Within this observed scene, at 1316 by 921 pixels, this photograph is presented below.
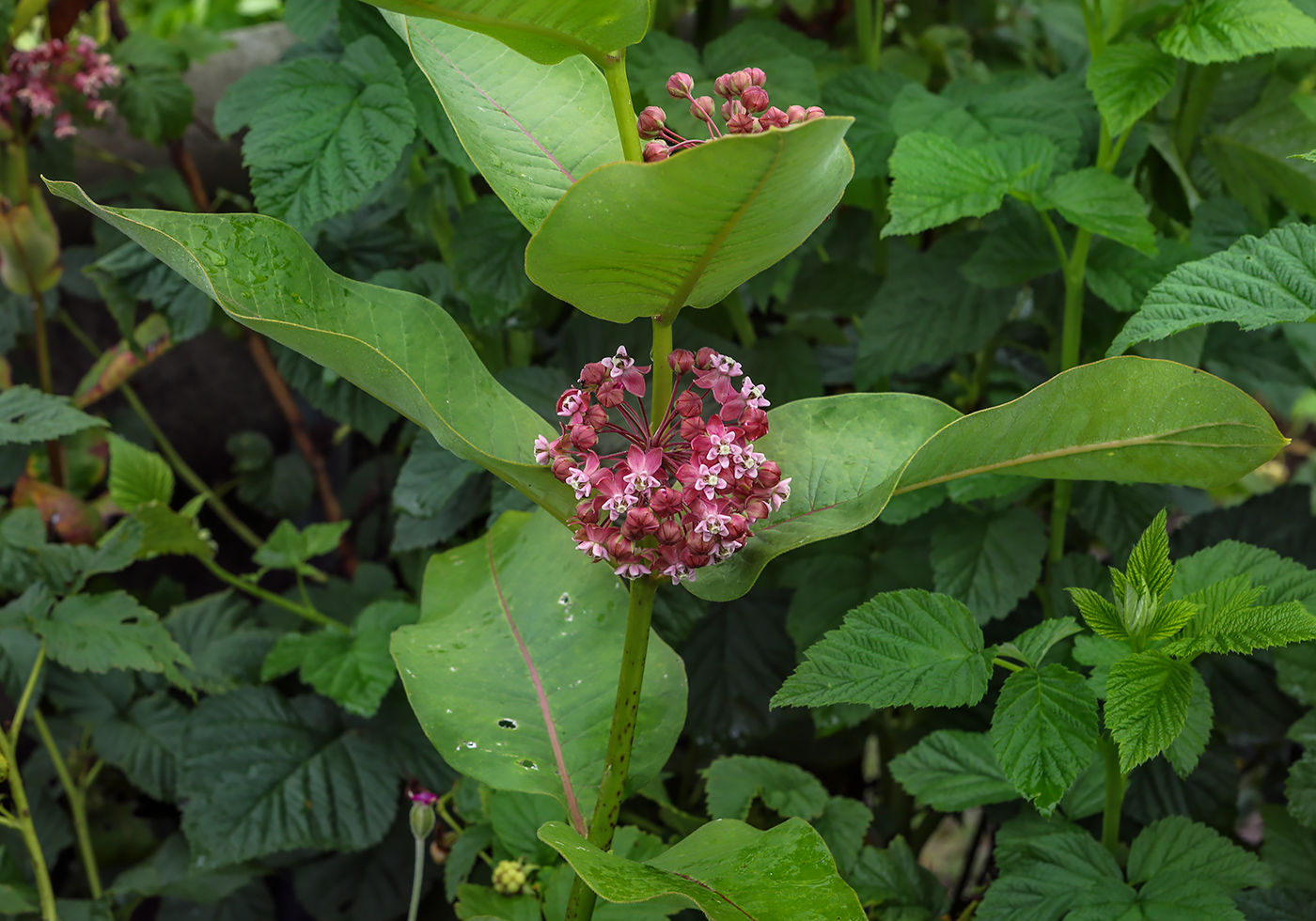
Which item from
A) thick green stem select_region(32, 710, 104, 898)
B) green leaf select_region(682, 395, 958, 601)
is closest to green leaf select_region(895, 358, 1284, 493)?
green leaf select_region(682, 395, 958, 601)

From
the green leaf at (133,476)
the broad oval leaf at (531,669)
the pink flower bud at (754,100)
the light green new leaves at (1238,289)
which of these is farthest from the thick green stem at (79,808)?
the light green new leaves at (1238,289)

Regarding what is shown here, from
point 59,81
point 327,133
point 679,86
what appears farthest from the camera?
point 59,81

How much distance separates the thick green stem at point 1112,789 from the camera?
2.01 feet

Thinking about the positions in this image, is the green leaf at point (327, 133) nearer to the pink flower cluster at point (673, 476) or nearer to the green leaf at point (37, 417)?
the green leaf at point (37, 417)

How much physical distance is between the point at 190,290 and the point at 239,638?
385 millimetres

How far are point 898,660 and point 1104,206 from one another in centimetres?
41

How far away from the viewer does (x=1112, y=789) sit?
2.05 ft

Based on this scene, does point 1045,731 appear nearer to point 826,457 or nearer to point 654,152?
point 826,457

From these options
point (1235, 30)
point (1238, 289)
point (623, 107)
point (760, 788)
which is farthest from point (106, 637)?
point (1235, 30)

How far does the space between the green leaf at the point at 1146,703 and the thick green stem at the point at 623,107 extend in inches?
14.5

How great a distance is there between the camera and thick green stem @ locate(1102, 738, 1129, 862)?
24.1 inches

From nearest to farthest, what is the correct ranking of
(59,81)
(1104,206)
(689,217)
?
(689,217) → (1104,206) → (59,81)

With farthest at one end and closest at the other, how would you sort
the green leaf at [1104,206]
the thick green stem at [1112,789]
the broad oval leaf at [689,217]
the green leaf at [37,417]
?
the green leaf at [37,417]
the green leaf at [1104,206]
the thick green stem at [1112,789]
the broad oval leaf at [689,217]

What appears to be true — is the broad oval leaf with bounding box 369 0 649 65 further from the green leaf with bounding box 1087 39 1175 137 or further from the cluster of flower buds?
the green leaf with bounding box 1087 39 1175 137
